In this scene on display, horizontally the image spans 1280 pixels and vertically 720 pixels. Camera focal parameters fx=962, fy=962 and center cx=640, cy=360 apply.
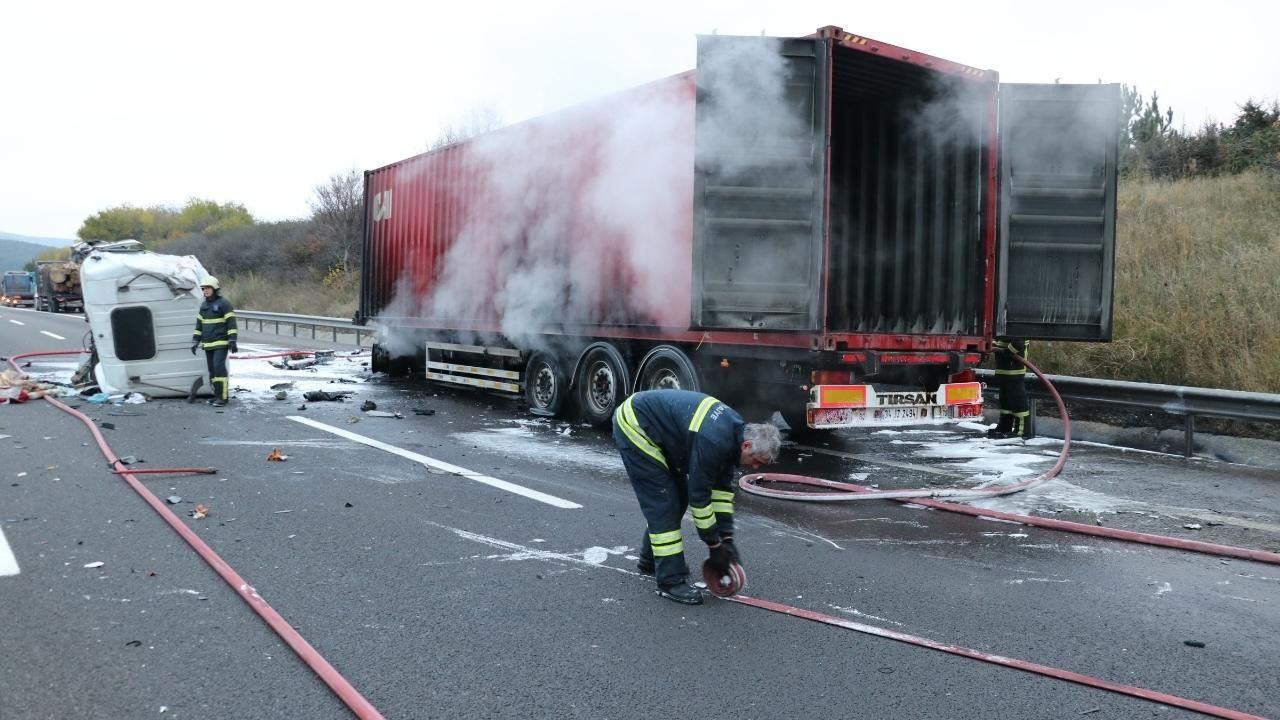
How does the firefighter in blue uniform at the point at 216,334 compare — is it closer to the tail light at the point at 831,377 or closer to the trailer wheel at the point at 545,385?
the trailer wheel at the point at 545,385

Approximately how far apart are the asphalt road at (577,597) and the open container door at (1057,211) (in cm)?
154

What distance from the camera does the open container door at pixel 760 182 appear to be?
7180 mm

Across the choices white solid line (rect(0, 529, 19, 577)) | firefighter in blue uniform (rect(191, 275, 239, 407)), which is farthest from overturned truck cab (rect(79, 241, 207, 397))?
white solid line (rect(0, 529, 19, 577))

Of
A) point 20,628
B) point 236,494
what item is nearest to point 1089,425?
point 236,494

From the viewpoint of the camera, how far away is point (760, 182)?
290 inches

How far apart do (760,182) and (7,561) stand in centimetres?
535

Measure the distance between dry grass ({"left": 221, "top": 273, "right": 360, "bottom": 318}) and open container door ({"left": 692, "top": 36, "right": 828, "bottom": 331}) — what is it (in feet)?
83.9

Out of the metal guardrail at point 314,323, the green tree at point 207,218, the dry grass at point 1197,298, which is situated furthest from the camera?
the green tree at point 207,218

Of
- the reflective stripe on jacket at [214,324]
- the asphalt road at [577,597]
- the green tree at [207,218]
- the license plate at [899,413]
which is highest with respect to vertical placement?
the green tree at [207,218]

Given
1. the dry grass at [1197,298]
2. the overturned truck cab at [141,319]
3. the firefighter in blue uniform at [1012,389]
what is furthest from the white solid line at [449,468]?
the dry grass at [1197,298]

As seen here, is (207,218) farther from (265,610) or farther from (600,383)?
(265,610)

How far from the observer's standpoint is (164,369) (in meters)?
11.5

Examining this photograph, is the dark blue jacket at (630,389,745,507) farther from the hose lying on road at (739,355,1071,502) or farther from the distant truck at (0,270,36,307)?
the distant truck at (0,270,36,307)

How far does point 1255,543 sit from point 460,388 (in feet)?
34.7
